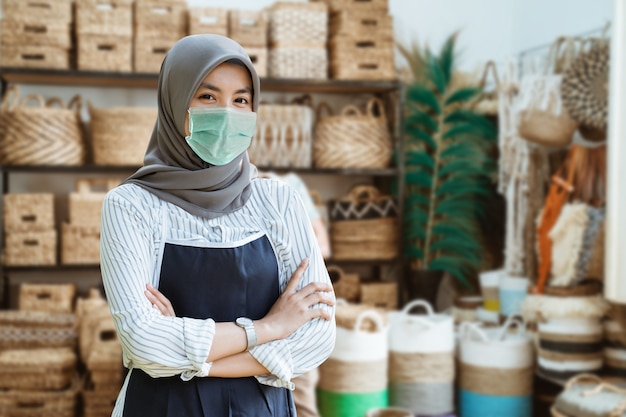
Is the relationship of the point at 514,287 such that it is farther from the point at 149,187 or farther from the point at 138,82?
the point at 149,187

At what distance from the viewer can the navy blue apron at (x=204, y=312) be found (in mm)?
1364

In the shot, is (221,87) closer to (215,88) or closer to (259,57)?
(215,88)

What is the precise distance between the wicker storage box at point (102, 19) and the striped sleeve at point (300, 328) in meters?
2.78

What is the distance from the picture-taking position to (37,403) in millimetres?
3400

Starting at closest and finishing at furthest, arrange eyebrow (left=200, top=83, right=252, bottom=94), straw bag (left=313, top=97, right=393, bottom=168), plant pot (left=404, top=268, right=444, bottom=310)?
1. eyebrow (left=200, top=83, right=252, bottom=94)
2. straw bag (left=313, top=97, right=393, bottom=168)
3. plant pot (left=404, top=268, right=444, bottom=310)

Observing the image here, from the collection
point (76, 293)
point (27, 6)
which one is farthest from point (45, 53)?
point (76, 293)

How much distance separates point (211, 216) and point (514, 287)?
276cm

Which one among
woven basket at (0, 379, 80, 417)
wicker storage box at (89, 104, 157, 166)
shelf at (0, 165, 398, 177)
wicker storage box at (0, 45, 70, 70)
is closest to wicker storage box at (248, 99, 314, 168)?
shelf at (0, 165, 398, 177)

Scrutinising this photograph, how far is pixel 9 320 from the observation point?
361cm

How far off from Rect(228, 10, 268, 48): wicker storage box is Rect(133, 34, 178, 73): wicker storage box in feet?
1.20

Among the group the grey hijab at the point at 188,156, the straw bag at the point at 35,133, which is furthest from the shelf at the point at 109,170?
the grey hijab at the point at 188,156

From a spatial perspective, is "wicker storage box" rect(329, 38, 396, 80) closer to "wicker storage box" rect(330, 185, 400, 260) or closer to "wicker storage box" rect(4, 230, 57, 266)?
"wicker storage box" rect(330, 185, 400, 260)

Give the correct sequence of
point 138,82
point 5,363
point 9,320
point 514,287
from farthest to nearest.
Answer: point 138,82 < point 514,287 < point 9,320 < point 5,363

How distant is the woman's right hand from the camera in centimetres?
140
